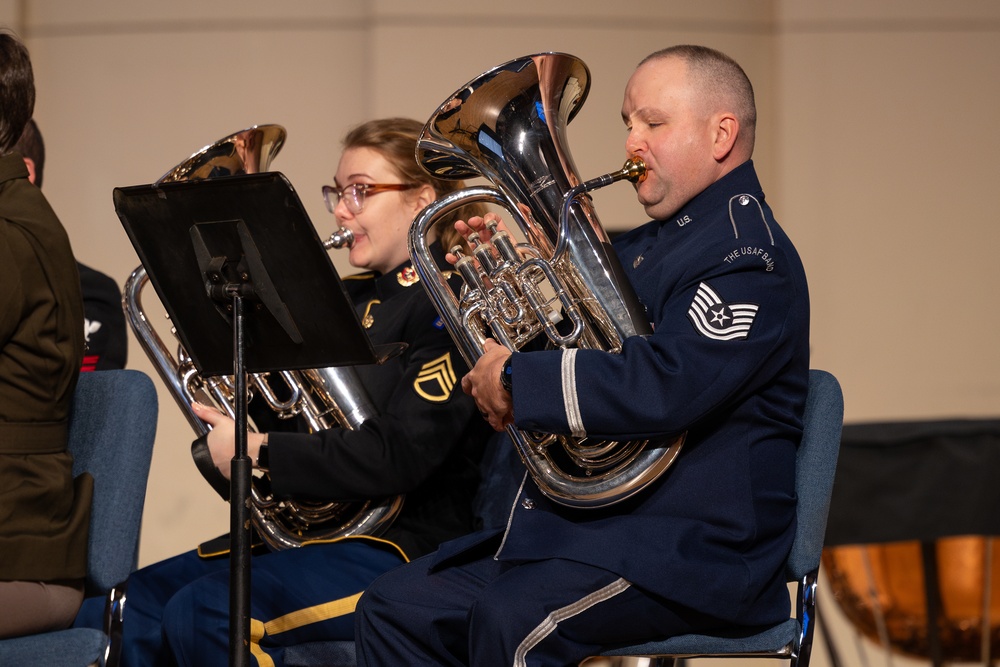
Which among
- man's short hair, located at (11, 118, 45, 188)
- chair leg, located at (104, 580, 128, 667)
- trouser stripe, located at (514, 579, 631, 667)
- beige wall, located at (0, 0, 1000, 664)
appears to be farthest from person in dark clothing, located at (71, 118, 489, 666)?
beige wall, located at (0, 0, 1000, 664)

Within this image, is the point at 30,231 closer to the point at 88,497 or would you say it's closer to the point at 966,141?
the point at 88,497

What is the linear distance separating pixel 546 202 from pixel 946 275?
2.71 m

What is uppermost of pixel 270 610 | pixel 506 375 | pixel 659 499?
pixel 506 375

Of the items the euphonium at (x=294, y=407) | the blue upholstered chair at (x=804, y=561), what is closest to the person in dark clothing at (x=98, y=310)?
the euphonium at (x=294, y=407)

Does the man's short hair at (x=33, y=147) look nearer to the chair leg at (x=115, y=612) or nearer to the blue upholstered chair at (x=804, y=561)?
the chair leg at (x=115, y=612)

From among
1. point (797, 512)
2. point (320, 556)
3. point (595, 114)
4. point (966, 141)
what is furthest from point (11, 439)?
point (966, 141)

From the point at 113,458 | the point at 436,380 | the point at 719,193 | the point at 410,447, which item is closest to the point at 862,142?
the point at 719,193

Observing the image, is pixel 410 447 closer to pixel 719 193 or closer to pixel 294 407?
pixel 294 407

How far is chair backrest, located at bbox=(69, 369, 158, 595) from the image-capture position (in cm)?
198

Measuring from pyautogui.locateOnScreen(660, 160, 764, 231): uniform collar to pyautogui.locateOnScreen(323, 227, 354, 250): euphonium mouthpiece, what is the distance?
768 mm

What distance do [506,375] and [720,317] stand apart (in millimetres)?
353

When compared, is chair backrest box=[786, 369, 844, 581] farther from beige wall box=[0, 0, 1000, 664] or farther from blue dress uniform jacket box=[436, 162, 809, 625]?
beige wall box=[0, 0, 1000, 664]

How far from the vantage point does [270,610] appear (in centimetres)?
205

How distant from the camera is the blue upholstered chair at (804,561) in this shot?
1.76 meters
